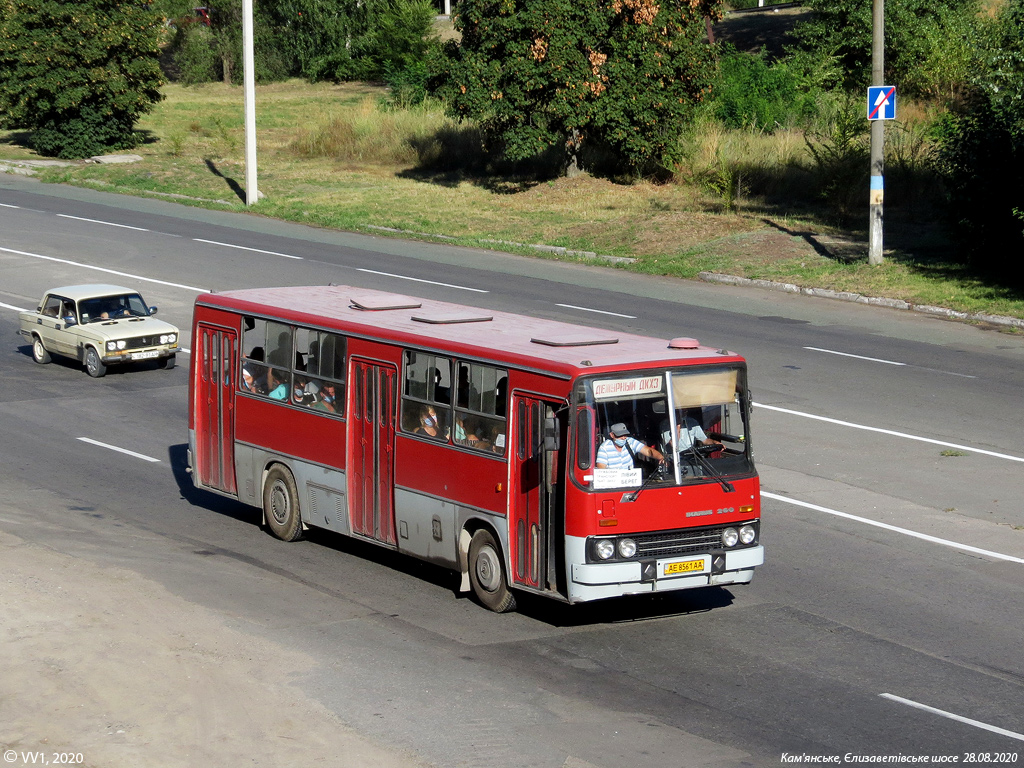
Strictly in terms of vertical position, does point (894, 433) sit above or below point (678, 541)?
below

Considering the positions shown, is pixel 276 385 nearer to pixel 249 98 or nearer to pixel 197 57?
pixel 249 98

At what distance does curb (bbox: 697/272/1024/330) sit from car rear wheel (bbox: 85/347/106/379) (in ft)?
Result: 49.1

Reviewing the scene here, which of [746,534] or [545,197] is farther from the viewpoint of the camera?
[545,197]

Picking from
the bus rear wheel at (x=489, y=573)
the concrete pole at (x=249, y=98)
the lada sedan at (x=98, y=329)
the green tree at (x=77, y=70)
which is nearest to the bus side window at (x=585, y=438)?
the bus rear wheel at (x=489, y=573)

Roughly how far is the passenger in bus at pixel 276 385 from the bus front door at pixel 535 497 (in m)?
3.70

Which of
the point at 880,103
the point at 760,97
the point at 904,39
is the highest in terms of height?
the point at 904,39

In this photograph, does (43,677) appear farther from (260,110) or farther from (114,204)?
(260,110)

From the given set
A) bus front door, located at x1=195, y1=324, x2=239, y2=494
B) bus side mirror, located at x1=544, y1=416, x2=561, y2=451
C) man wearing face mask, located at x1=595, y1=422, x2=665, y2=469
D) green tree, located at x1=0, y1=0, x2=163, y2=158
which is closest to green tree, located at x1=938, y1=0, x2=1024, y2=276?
bus front door, located at x1=195, y1=324, x2=239, y2=494

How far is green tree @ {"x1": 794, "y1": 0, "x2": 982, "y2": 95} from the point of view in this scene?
151 ft

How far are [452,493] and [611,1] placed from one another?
31718mm

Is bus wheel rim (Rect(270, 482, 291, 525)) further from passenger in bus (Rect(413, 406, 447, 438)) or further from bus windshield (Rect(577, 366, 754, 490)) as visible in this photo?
bus windshield (Rect(577, 366, 754, 490))

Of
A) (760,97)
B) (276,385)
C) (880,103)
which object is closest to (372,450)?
(276,385)

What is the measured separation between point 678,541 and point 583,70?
1244 inches

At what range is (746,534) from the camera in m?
11.0
